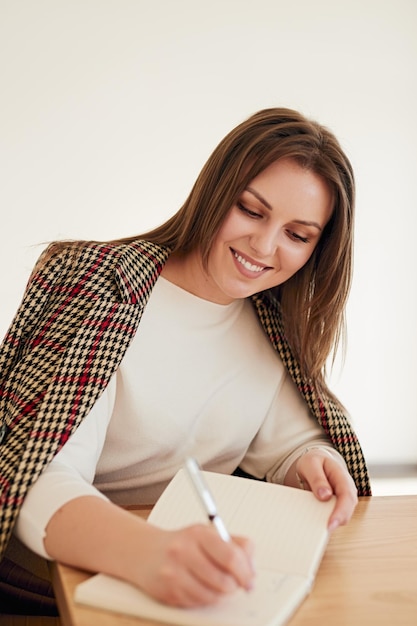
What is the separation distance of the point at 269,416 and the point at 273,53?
7.37 ft

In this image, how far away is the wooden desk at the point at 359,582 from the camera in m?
0.88

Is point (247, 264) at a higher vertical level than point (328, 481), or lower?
higher

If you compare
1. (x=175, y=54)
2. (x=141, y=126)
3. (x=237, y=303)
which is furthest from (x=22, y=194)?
(x=237, y=303)

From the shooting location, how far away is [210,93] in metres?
3.32

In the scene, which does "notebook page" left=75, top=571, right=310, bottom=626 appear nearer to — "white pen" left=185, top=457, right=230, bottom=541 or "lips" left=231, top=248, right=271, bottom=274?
"white pen" left=185, top=457, right=230, bottom=541

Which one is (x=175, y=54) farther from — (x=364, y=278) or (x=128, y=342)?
(x=128, y=342)

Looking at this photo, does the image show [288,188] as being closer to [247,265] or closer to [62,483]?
[247,265]

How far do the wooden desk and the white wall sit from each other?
7.13 feet

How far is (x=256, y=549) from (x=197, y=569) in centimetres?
20

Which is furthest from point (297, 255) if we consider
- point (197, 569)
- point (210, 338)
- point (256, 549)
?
point (197, 569)

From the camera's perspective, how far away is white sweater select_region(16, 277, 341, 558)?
4.47 feet

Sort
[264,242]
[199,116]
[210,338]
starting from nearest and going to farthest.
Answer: [264,242] → [210,338] → [199,116]

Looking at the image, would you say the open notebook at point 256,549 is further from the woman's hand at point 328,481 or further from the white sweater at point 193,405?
the white sweater at point 193,405

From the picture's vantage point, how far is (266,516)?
1082mm
